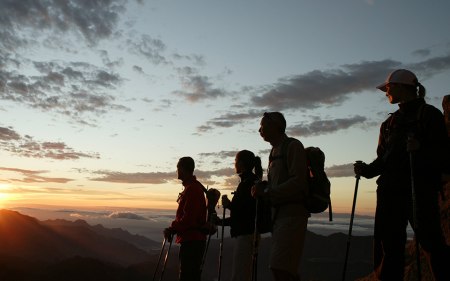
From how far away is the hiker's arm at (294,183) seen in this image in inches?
213

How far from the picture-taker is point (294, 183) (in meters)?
5.42

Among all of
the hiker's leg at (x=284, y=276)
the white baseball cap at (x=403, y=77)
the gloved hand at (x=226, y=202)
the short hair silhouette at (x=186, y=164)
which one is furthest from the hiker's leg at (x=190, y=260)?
the white baseball cap at (x=403, y=77)

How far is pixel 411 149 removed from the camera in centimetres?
488

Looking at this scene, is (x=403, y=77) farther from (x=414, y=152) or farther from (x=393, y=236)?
(x=393, y=236)

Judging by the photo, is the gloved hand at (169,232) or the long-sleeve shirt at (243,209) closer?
the long-sleeve shirt at (243,209)

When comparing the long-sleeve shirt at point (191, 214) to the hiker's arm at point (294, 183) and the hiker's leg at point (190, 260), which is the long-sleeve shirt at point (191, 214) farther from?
the hiker's arm at point (294, 183)

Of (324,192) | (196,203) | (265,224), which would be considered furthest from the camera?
(196,203)

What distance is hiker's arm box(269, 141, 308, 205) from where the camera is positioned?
542 cm

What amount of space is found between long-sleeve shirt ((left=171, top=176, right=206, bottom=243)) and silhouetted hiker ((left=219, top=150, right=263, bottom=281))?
1.73ft

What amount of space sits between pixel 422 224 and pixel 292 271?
1.65 m

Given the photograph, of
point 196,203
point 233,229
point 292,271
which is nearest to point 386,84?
point 292,271

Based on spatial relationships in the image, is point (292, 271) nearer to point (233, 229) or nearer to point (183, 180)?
point (233, 229)

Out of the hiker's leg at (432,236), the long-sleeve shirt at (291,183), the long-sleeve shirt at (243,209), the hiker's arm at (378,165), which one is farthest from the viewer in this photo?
the long-sleeve shirt at (243,209)

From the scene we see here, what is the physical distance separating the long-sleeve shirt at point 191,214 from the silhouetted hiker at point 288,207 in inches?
99.0
